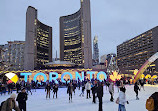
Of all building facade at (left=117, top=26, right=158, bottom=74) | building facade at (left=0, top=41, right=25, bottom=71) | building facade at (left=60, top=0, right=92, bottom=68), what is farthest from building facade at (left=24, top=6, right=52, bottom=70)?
building facade at (left=117, top=26, right=158, bottom=74)

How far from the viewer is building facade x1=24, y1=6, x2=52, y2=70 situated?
6012 cm

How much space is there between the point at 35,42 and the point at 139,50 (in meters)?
94.4

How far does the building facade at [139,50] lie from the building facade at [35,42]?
56964 millimetres

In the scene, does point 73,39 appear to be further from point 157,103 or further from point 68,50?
point 157,103

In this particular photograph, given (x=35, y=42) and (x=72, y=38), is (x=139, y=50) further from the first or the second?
(x=35, y=42)

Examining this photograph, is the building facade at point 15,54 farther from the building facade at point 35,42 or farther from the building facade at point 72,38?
the building facade at point 72,38

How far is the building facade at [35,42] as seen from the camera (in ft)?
197

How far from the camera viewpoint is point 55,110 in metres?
8.52

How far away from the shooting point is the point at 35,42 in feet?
233

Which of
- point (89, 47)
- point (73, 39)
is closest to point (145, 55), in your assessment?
point (73, 39)

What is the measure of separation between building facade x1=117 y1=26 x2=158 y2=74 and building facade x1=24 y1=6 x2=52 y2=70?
5696 centimetres

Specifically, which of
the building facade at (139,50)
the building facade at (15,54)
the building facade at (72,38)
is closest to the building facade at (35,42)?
the building facade at (72,38)

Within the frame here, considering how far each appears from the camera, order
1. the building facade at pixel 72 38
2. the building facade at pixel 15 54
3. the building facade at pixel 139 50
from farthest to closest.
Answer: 1. the building facade at pixel 15 54
2. the building facade at pixel 139 50
3. the building facade at pixel 72 38

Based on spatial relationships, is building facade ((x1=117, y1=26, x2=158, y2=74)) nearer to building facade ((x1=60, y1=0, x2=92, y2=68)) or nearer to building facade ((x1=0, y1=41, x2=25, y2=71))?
building facade ((x1=60, y1=0, x2=92, y2=68))
